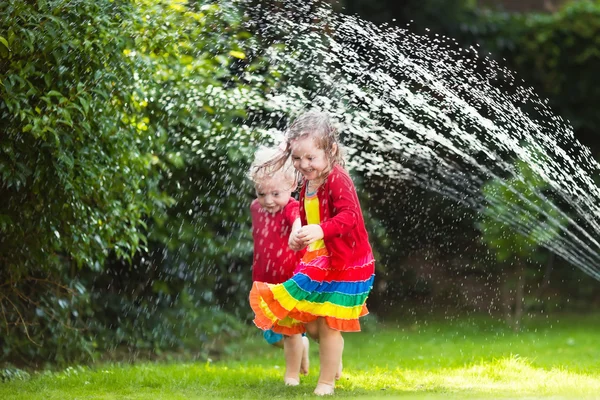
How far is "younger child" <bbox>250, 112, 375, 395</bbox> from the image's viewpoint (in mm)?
4340

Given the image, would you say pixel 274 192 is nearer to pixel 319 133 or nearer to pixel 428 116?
pixel 319 133

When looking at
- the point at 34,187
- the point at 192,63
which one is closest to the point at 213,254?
the point at 192,63

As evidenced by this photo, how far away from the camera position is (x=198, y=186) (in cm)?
689

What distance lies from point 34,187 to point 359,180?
3022 mm

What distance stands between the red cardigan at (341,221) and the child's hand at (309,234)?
45 mm

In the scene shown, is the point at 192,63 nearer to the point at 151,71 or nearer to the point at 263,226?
the point at 151,71

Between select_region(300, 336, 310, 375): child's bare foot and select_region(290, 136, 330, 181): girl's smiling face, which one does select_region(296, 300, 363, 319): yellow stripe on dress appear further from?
select_region(300, 336, 310, 375): child's bare foot

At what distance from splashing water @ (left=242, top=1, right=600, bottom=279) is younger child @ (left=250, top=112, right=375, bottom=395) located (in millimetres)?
2038

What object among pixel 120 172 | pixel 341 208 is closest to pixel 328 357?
pixel 341 208

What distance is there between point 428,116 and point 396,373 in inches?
106

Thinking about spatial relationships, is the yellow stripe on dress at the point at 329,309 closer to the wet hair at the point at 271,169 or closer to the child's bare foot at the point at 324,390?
the child's bare foot at the point at 324,390

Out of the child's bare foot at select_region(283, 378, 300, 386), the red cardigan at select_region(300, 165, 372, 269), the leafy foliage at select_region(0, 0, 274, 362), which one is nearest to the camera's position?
the red cardigan at select_region(300, 165, 372, 269)

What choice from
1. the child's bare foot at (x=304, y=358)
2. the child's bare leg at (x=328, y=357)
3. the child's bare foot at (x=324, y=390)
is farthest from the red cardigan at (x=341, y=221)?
the child's bare foot at (x=304, y=358)

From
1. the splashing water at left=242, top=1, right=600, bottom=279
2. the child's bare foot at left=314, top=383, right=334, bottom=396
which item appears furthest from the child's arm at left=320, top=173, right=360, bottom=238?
the splashing water at left=242, top=1, right=600, bottom=279
